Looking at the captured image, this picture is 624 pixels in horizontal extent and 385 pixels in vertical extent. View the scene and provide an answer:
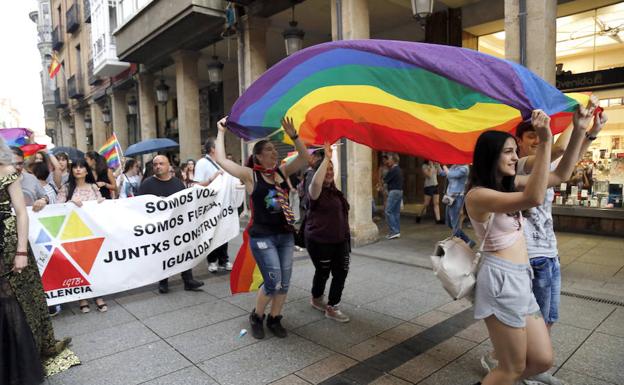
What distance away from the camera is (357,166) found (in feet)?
25.9

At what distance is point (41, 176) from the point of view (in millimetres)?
5578

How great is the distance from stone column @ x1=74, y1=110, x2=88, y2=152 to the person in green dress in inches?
948

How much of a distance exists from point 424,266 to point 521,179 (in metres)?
3.98

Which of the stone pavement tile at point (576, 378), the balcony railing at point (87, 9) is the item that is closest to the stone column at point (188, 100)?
the balcony railing at point (87, 9)

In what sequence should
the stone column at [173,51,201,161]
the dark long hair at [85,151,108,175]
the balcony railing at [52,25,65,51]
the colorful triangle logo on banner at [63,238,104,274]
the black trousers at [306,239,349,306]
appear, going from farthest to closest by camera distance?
the balcony railing at [52,25,65,51] < the stone column at [173,51,201,161] < the dark long hair at [85,151,108,175] < the colorful triangle logo on banner at [63,238,104,274] < the black trousers at [306,239,349,306]

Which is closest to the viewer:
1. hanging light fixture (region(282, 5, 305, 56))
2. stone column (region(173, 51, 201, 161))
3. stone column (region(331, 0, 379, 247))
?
stone column (region(331, 0, 379, 247))

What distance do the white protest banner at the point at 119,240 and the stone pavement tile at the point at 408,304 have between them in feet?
8.53

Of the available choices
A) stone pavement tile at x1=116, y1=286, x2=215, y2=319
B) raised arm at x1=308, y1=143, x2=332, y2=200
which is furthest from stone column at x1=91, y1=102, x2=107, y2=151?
raised arm at x1=308, y1=143, x2=332, y2=200

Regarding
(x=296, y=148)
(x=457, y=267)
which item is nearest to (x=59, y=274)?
(x=296, y=148)

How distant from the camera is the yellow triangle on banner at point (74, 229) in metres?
4.77

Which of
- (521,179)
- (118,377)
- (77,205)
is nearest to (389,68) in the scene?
(521,179)

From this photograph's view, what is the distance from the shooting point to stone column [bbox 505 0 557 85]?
18.4ft

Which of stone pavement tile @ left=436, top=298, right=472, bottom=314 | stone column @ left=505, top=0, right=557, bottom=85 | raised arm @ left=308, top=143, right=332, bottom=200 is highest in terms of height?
stone column @ left=505, top=0, right=557, bottom=85

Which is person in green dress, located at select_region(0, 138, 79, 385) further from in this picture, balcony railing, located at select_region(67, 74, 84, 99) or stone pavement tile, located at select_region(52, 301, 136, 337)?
balcony railing, located at select_region(67, 74, 84, 99)
